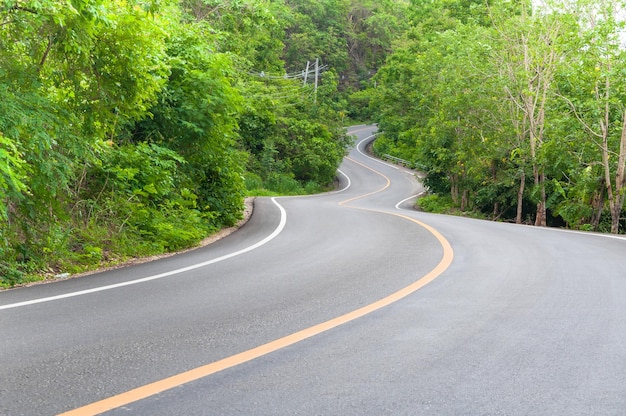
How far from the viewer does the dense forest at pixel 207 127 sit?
8.83 metres

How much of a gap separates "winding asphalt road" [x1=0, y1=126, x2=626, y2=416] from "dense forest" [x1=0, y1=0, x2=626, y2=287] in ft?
5.53

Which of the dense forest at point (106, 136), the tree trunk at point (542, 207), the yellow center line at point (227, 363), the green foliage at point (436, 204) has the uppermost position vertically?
the dense forest at point (106, 136)

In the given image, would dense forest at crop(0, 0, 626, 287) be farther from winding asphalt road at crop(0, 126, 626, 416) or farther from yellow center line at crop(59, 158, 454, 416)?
yellow center line at crop(59, 158, 454, 416)

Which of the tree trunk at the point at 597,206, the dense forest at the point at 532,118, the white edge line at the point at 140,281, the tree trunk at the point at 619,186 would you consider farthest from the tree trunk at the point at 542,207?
the white edge line at the point at 140,281

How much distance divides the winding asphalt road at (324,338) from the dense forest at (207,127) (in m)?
1.69

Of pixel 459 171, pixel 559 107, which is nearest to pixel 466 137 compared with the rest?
pixel 459 171

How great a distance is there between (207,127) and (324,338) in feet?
31.9

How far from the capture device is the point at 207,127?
14328mm

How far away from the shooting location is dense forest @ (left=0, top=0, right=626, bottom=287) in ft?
29.0

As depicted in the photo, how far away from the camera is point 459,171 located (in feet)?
117

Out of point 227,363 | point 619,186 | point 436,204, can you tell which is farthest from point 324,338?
point 436,204

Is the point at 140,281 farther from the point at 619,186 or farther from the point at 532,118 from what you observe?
the point at 532,118

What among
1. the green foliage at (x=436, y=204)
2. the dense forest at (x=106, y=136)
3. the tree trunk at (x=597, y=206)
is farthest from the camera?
the green foliage at (x=436, y=204)

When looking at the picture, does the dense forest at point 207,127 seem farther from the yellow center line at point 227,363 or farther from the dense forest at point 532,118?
the yellow center line at point 227,363
